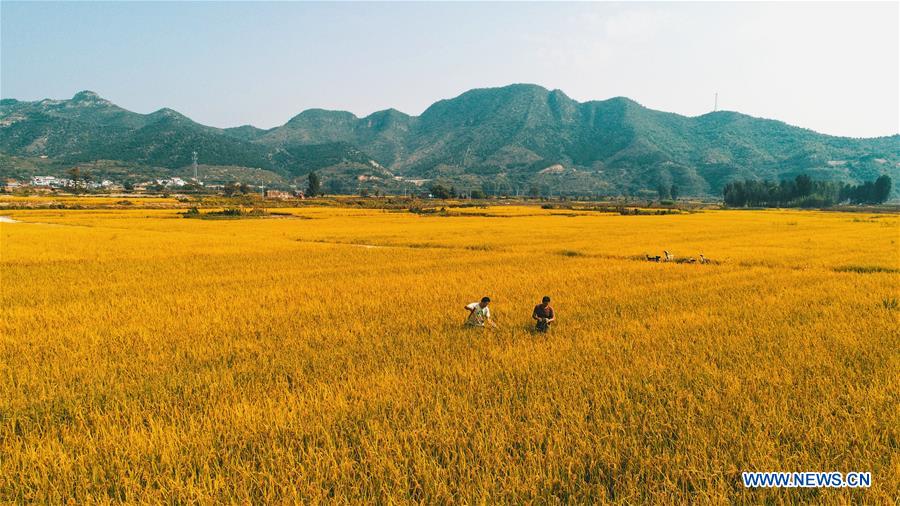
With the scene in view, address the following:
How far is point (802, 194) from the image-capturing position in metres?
120

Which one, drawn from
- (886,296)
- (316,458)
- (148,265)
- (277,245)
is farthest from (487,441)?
(277,245)

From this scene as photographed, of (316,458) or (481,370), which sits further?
(481,370)

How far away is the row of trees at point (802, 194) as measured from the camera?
11775cm

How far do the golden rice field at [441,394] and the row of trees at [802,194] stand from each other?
134 meters

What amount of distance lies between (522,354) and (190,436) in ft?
15.8

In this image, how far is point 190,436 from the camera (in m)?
4.68

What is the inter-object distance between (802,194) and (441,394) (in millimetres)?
151059

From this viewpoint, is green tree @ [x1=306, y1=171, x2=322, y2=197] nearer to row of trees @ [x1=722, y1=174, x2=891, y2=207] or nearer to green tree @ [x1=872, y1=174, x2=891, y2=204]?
row of trees @ [x1=722, y1=174, x2=891, y2=207]

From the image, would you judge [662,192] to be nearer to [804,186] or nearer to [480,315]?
[804,186]

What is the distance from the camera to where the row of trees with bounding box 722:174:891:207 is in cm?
11775

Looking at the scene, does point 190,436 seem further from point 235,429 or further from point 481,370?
point 481,370

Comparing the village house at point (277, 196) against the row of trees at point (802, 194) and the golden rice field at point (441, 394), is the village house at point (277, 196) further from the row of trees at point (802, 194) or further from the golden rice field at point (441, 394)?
the row of trees at point (802, 194)

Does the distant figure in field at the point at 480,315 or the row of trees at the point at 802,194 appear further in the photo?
the row of trees at the point at 802,194

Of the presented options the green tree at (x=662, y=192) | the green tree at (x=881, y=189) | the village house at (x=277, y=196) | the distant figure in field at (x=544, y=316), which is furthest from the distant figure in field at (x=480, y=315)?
the green tree at (x=662, y=192)
